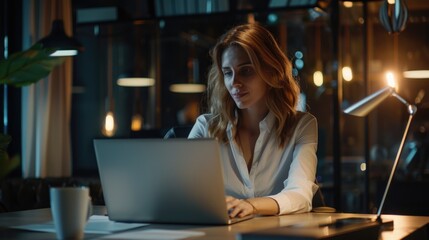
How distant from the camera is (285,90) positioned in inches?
126

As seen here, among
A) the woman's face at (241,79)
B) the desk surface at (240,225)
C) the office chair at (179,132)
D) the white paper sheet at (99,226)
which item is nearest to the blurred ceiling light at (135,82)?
the office chair at (179,132)

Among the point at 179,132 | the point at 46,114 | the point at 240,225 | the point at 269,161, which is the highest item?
the point at 46,114

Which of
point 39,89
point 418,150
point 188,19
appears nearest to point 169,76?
point 188,19

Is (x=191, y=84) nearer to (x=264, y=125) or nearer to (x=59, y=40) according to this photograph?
(x=59, y=40)

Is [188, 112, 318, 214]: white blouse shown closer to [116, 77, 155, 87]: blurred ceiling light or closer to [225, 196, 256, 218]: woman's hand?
[225, 196, 256, 218]: woman's hand

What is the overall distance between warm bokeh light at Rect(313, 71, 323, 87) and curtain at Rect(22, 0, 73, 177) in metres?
2.00

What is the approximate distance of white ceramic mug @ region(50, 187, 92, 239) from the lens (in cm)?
188

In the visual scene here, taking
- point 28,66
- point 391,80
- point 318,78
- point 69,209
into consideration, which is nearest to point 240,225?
point 69,209

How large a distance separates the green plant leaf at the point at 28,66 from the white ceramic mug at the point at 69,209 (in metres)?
0.35

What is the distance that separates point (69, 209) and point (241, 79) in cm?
132

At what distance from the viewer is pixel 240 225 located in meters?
Result: 2.19

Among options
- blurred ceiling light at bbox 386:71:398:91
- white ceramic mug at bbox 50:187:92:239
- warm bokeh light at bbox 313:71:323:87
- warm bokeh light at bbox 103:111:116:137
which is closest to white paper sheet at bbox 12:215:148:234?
white ceramic mug at bbox 50:187:92:239

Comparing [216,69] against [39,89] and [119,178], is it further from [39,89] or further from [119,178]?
[39,89]

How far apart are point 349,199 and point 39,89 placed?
3.32 m
